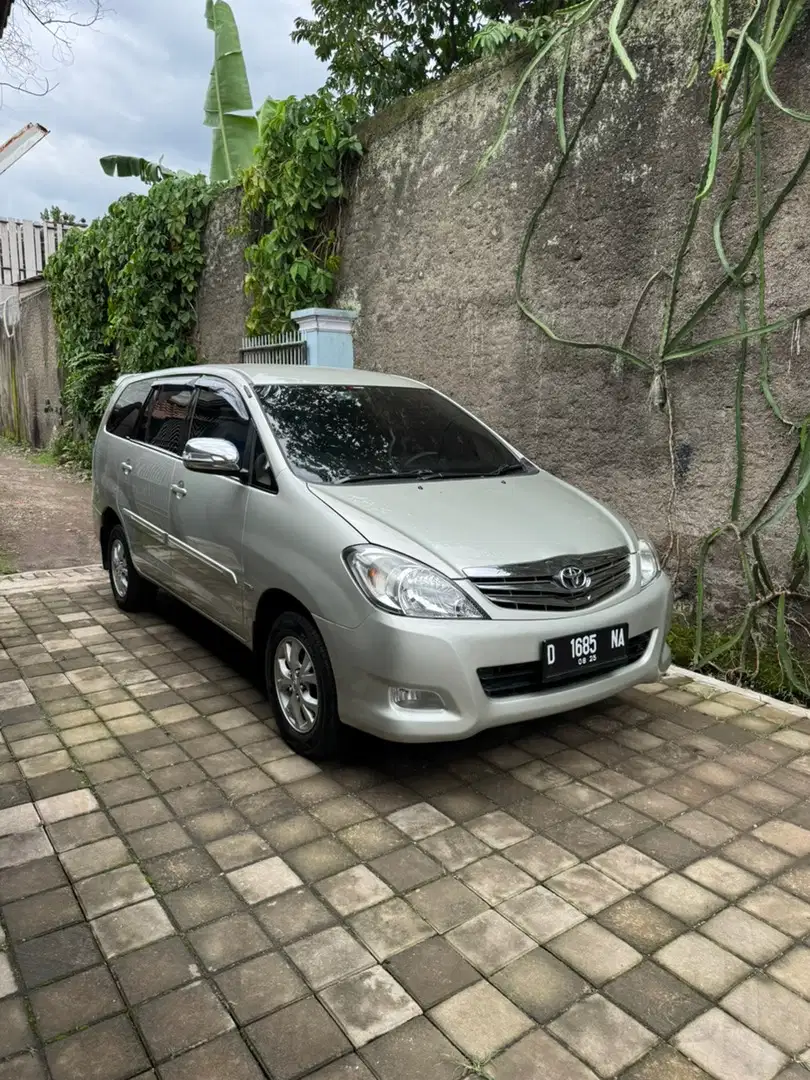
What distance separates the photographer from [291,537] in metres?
3.39

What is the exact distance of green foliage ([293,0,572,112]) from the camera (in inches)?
511

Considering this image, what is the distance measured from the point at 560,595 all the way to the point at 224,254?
7.21 m

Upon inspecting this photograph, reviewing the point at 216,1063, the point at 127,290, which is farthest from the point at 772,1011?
the point at 127,290

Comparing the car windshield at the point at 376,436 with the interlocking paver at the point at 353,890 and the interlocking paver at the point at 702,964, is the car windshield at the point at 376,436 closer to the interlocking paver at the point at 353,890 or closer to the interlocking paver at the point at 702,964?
the interlocking paver at the point at 353,890

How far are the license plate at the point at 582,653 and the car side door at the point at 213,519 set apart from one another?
1518mm

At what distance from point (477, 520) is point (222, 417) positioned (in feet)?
5.38

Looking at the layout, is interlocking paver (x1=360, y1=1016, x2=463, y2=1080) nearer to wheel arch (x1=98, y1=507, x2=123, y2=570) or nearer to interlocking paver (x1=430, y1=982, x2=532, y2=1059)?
interlocking paver (x1=430, y1=982, x2=532, y2=1059)

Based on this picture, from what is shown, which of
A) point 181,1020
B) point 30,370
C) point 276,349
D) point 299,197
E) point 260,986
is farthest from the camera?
point 30,370

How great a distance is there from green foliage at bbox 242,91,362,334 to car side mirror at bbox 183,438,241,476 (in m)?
3.87

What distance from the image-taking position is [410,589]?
9.86 feet

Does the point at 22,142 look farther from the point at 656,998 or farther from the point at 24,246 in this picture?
the point at 24,246

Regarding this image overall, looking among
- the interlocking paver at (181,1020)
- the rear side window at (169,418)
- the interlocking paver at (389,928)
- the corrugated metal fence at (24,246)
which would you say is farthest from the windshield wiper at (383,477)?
the corrugated metal fence at (24,246)

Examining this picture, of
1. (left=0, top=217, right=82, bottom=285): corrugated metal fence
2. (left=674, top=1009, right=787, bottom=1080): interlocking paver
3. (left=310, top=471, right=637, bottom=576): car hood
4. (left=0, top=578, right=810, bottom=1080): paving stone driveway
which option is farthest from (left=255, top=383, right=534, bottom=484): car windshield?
(left=0, top=217, right=82, bottom=285): corrugated metal fence

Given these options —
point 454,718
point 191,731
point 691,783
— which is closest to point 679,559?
point 691,783
